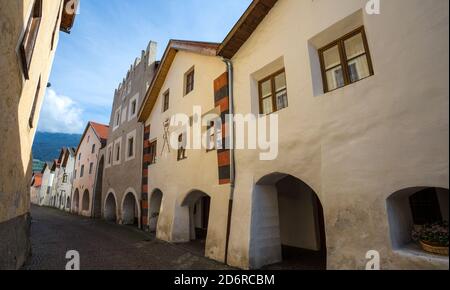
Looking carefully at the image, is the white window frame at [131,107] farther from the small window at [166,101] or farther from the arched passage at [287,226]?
the arched passage at [287,226]

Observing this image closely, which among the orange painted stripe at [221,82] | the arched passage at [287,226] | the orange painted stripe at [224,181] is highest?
the orange painted stripe at [221,82]

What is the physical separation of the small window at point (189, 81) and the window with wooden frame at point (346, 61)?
261 inches

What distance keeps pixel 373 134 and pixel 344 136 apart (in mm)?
550

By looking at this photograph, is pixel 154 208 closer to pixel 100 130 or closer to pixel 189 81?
pixel 189 81

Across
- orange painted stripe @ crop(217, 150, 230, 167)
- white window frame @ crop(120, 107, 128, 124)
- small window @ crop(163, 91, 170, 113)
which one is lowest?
orange painted stripe @ crop(217, 150, 230, 167)

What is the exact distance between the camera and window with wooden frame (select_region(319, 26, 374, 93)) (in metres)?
5.17

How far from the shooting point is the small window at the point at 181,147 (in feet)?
35.6

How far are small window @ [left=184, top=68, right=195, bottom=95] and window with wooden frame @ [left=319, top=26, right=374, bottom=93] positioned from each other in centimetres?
664

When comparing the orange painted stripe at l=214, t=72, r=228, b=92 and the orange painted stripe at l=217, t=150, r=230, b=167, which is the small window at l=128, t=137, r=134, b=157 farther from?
the orange painted stripe at l=217, t=150, r=230, b=167

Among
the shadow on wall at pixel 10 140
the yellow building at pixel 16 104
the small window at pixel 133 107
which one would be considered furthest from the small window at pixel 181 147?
the small window at pixel 133 107

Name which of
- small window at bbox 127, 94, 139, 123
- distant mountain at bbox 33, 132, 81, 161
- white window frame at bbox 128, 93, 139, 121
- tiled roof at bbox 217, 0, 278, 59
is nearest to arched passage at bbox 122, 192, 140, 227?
white window frame at bbox 128, 93, 139, 121

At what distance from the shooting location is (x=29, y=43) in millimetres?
6336

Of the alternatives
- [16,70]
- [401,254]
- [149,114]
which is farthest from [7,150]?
[149,114]

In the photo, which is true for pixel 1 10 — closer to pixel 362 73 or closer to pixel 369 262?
pixel 362 73
